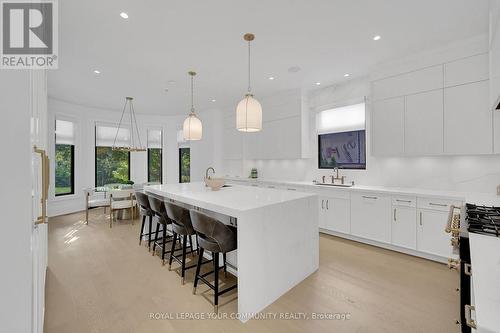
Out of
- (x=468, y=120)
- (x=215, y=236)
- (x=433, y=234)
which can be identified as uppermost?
(x=468, y=120)

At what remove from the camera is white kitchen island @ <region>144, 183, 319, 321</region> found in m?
1.99

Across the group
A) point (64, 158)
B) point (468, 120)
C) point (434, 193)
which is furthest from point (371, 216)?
point (64, 158)

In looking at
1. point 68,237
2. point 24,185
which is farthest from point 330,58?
point 68,237

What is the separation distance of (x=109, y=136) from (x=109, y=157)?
25.8 inches

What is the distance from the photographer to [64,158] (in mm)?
6016

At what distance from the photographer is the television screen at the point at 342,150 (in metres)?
4.36

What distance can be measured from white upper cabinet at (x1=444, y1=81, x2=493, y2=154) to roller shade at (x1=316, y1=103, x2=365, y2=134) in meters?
1.35

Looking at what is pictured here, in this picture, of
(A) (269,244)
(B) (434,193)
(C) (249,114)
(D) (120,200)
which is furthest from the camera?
(D) (120,200)

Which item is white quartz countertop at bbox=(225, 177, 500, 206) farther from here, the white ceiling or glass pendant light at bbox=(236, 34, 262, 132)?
glass pendant light at bbox=(236, 34, 262, 132)

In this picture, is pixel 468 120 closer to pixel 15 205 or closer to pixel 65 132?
pixel 15 205

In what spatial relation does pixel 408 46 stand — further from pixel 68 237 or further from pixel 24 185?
pixel 68 237

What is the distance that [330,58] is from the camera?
11.4ft

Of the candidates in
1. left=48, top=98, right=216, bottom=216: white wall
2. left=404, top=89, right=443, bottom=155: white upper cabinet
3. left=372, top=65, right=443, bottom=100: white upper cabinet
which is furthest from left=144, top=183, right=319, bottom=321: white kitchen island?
left=48, top=98, right=216, bottom=216: white wall

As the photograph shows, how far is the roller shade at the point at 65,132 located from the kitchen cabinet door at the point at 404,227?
7.69m
